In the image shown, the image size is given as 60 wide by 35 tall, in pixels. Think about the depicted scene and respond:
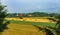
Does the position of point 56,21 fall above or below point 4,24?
above

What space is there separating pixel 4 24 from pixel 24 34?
51.8ft

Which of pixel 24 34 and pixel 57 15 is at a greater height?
pixel 57 15

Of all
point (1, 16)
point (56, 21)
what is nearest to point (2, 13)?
point (1, 16)

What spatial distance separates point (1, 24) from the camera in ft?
70.4

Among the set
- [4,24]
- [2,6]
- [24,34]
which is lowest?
[24,34]

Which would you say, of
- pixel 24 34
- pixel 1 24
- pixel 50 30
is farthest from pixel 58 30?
pixel 24 34

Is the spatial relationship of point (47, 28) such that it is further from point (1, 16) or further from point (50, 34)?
point (1, 16)

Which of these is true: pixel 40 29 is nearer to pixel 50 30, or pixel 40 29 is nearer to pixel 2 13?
pixel 50 30

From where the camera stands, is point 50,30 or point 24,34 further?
point 24,34

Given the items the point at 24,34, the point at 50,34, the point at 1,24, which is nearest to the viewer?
the point at 50,34

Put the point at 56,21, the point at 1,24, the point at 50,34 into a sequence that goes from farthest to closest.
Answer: the point at 1,24, the point at 56,21, the point at 50,34

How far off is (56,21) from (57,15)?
0.30m

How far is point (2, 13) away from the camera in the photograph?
72.4 feet

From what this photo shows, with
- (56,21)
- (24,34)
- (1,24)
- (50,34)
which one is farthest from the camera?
(24,34)
